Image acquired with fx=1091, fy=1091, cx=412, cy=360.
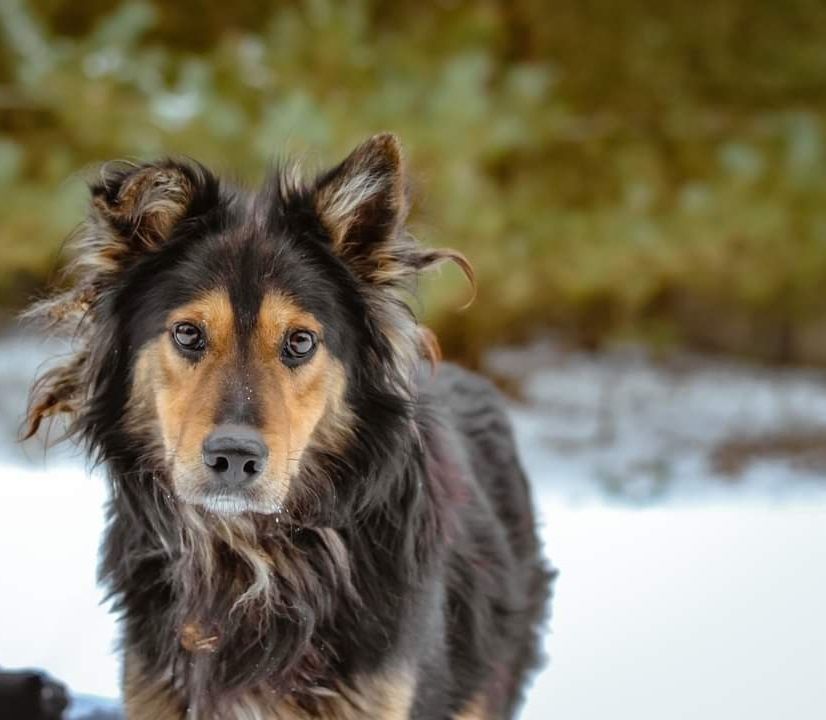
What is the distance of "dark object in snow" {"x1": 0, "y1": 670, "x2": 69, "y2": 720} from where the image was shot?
9.51 feet

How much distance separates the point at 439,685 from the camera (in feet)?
8.00

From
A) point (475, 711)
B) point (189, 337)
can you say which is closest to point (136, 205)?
point (189, 337)

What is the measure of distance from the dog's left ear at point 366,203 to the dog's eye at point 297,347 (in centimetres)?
21

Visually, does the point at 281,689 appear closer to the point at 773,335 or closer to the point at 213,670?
the point at 213,670

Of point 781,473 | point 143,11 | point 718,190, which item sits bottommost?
point 781,473

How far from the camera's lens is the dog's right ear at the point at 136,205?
2207 mm

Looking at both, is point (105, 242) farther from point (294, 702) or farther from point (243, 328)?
point (294, 702)

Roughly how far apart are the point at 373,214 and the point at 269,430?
1.73ft

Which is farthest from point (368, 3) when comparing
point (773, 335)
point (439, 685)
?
point (439, 685)

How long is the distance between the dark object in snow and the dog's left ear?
1.51 metres

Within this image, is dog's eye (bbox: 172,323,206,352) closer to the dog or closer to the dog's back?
the dog

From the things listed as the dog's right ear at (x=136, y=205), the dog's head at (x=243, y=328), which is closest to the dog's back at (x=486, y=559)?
the dog's head at (x=243, y=328)

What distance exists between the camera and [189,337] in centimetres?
224

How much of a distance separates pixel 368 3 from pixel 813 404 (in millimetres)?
4207
